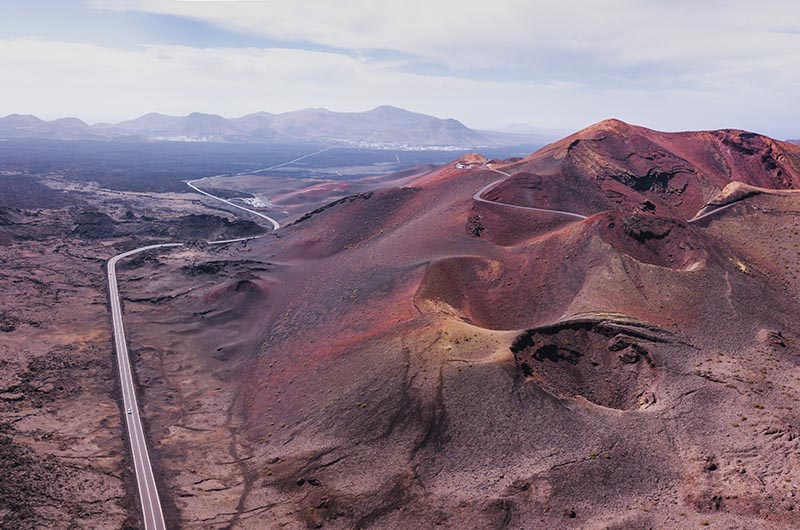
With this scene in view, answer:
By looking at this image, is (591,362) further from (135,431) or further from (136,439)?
(135,431)

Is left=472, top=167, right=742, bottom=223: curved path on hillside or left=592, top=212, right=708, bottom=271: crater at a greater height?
left=472, top=167, right=742, bottom=223: curved path on hillside

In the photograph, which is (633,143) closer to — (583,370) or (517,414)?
(583,370)

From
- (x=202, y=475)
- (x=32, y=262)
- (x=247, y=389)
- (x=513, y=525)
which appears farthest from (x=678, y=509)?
(x=32, y=262)

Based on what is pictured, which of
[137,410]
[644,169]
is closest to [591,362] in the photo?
[137,410]

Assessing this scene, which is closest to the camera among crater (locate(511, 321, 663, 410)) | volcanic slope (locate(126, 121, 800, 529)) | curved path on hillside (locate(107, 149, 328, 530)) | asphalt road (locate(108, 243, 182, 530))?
volcanic slope (locate(126, 121, 800, 529))

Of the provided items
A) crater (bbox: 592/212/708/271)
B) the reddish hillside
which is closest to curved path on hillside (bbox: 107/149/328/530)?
crater (bbox: 592/212/708/271)

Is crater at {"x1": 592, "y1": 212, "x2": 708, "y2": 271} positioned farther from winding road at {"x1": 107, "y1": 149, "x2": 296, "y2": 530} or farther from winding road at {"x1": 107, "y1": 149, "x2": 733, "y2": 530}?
winding road at {"x1": 107, "y1": 149, "x2": 296, "y2": 530}
